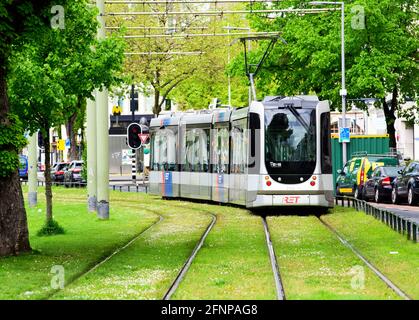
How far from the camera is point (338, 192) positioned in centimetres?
5241

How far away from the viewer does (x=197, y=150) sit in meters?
43.8

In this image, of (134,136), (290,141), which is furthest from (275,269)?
(134,136)

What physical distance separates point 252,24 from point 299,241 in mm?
38481

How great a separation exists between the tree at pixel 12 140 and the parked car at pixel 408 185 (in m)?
20.4

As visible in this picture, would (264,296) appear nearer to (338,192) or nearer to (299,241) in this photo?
(299,241)

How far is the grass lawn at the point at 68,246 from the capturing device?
691 inches

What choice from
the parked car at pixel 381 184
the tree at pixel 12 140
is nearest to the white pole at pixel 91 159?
the parked car at pixel 381 184

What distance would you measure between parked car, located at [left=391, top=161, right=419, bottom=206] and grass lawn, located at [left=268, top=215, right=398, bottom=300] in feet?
37.5

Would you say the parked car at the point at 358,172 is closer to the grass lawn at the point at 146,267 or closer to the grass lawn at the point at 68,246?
the grass lawn at the point at 68,246

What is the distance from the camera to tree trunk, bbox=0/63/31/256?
21.8 meters

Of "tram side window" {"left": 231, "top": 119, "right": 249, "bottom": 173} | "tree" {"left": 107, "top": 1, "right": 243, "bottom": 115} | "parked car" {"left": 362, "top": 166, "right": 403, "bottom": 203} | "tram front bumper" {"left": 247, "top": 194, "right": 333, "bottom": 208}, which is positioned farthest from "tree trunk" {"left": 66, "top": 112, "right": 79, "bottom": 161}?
"tram front bumper" {"left": 247, "top": 194, "right": 333, "bottom": 208}

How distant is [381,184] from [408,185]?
3372mm
